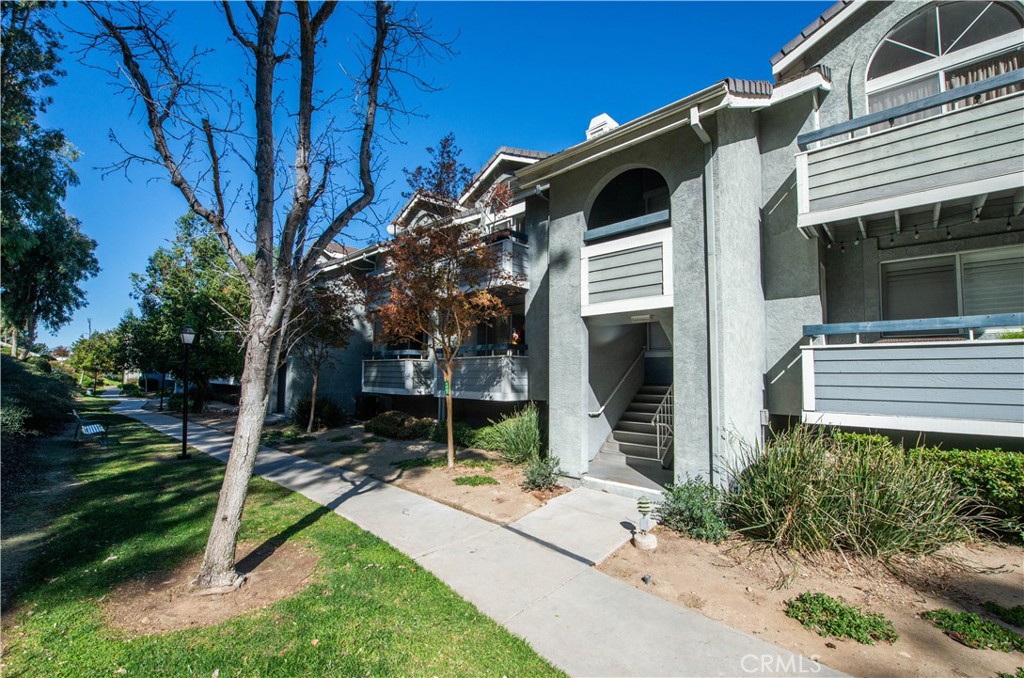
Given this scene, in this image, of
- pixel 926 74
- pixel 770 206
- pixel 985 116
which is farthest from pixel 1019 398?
pixel 926 74

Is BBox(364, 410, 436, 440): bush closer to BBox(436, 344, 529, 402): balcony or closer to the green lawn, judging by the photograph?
BBox(436, 344, 529, 402): balcony

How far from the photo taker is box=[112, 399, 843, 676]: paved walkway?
3.54 metres

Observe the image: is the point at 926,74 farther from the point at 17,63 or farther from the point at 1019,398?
the point at 17,63

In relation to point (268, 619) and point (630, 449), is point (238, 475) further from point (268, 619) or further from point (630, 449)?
point (630, 449)

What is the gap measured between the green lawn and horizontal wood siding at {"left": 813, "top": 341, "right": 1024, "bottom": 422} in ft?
19.5

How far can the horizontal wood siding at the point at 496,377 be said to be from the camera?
11.5 metres

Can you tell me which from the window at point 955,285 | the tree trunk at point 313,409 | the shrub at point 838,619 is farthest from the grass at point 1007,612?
the tree trunk at point 313,409

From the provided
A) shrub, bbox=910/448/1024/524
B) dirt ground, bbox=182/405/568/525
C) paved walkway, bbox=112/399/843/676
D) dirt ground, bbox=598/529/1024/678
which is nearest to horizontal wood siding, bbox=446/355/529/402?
dirt ground, bbox=182/405/568/525

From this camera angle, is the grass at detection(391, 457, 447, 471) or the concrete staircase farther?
the grass at detection(391, 457, 447, 471)

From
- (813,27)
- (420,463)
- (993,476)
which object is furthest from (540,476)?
(813,27)

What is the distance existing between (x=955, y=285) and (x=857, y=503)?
4389mm

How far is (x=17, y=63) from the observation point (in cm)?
1204

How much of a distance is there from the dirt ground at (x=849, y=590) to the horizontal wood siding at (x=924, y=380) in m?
1.82

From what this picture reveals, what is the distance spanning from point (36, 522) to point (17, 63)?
46.1 ft
